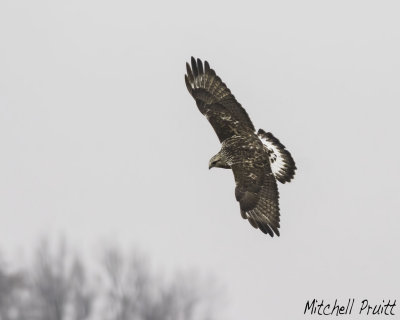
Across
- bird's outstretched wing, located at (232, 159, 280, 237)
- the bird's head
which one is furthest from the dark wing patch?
the bird's head

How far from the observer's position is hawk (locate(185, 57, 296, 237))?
19.5 metres

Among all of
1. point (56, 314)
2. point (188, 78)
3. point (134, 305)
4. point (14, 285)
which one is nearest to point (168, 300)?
point (134, 305)

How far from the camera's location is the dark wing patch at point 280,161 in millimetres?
20141

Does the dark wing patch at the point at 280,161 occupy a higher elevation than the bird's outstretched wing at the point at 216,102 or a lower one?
lower

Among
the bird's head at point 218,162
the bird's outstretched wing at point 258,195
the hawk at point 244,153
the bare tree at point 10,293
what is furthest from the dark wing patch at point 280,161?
the bare tree at point 10,293

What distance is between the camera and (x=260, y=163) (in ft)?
64.8

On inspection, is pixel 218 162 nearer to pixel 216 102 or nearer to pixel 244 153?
pixel 244 153

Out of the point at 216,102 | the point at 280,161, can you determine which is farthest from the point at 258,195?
the point at 216,102

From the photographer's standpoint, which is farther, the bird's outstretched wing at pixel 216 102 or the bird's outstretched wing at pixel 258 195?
the bird's outstretched wing at pixel 216 102

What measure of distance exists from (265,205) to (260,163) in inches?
25.0

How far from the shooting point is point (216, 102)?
2116 cm

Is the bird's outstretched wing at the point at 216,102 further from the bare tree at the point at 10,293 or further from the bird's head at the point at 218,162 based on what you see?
the bare tree at the point at 10,293

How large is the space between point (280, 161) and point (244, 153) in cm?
62

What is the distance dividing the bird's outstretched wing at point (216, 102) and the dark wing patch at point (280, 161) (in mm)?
420
